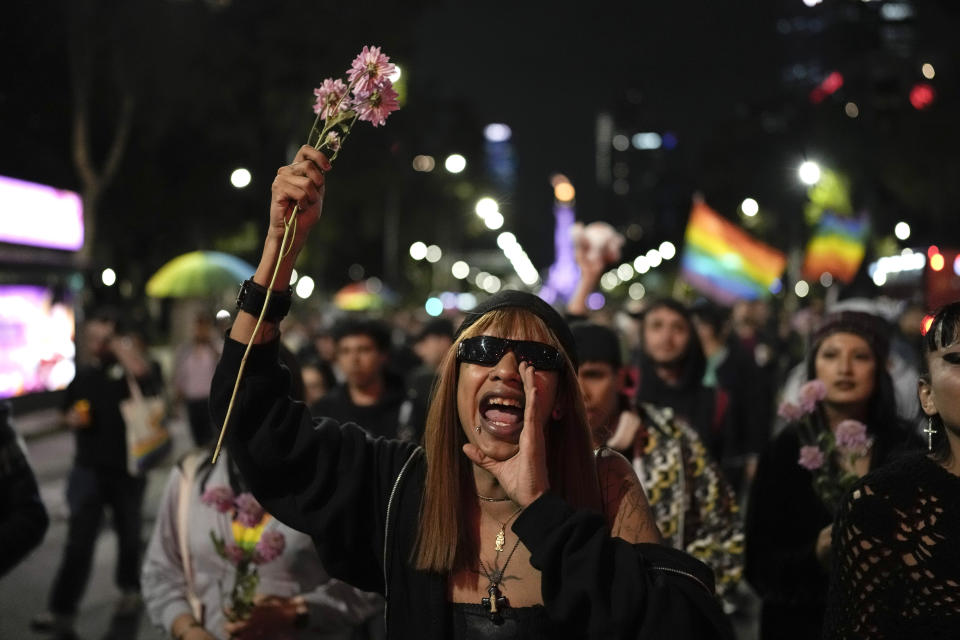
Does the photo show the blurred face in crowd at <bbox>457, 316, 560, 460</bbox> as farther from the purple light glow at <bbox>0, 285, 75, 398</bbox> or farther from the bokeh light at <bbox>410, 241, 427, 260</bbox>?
the bokeh light at <bbox>410, 241, 427, 260</bbox>

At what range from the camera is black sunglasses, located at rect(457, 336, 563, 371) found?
2744mm

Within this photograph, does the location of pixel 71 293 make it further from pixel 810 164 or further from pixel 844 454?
pixel 844 454

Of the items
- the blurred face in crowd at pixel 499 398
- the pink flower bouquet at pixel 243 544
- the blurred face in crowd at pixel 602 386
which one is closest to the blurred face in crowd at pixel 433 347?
the blurred face in crowd at pixel 602 386

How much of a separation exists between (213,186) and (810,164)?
2353 centimetres

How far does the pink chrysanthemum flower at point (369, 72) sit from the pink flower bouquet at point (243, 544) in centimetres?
182

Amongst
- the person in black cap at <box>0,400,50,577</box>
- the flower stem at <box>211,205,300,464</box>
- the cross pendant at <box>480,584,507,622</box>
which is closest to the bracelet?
the person in black cap at <box>0,400,50,577</box>

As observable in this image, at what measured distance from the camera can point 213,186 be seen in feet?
120

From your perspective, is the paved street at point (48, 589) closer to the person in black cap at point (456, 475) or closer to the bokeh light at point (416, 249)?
the person in black cap at point (456, 475)

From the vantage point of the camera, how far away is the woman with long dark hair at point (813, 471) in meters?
4.09

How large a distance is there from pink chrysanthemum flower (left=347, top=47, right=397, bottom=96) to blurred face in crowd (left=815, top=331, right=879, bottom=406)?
2.60 metres

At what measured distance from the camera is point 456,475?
281 centimetres

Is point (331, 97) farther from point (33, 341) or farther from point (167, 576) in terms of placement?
point (33, 341)

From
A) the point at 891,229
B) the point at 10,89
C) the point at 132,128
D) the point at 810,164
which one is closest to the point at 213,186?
the point at 132,128

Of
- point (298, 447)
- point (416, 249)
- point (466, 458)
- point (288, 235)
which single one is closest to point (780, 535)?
point (466, 458)
